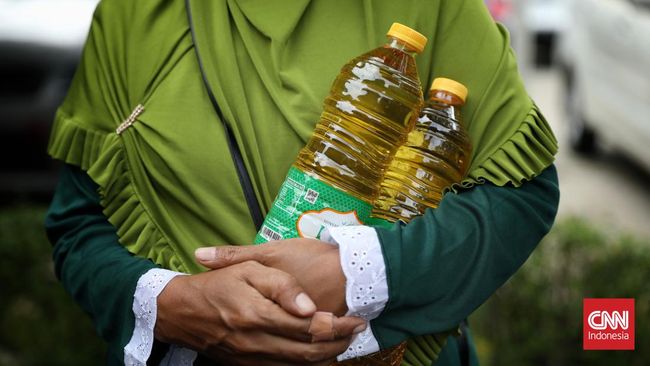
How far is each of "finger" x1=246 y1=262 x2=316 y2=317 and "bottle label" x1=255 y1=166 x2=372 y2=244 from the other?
0.09 metres

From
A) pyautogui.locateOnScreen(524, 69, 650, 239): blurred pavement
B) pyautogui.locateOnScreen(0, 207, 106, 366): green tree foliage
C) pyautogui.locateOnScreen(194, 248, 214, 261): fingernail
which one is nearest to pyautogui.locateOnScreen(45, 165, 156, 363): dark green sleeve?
pyautogui.locateOnScreen(194, 248, 214, 261): fingernail

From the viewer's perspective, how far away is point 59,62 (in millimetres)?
6340

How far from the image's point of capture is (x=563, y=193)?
7715 millimetres

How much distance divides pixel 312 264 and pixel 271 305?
0.10m

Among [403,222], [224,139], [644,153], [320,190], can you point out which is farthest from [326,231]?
[644,153]

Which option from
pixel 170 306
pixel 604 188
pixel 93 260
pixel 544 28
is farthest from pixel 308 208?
pixel 544 28

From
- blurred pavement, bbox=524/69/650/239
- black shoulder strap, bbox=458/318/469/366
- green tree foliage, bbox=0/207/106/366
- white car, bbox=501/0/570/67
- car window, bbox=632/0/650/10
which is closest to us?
black shoulder strap, bbox=458/318/469/366

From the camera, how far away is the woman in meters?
1.59

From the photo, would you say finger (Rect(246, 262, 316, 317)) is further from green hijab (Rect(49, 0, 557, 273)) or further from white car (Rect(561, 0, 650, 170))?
white car (Rect(561, 0, 650, 170))

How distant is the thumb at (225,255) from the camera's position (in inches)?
63.2

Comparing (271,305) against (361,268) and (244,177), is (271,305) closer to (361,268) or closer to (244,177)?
(361,268)

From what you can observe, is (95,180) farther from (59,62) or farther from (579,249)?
(59,62)

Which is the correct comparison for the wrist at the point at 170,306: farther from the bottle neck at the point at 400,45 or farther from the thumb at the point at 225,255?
the bottle neck at the point at 400,45

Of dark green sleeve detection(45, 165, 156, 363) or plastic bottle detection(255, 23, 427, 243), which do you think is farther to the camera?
dark green sleeve detection(45, 165, 156, 363)
